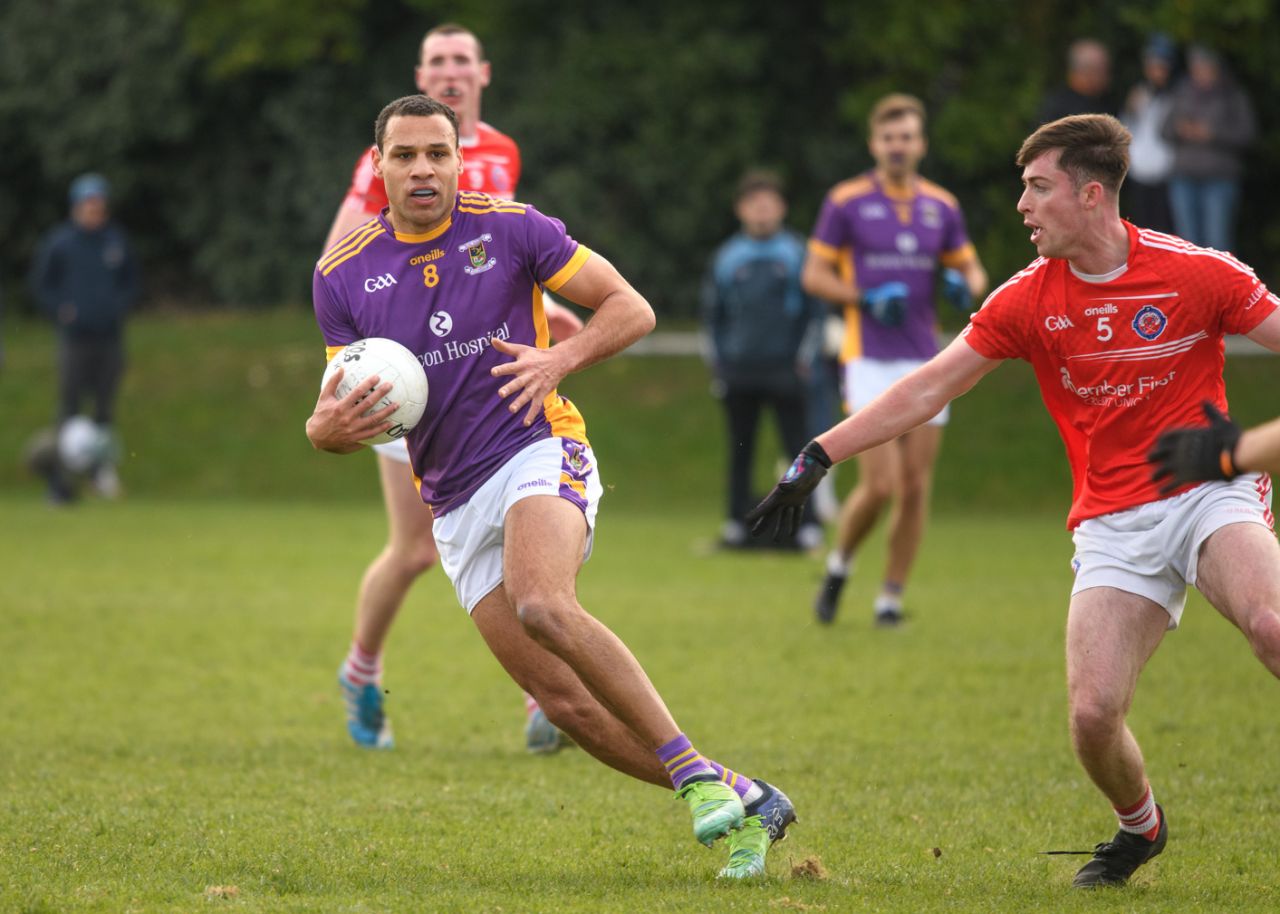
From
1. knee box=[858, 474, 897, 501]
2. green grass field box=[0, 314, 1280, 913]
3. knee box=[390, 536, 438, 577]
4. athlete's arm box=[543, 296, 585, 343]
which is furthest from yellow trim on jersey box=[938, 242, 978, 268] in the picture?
knee box=[390, 536, 438, 577]

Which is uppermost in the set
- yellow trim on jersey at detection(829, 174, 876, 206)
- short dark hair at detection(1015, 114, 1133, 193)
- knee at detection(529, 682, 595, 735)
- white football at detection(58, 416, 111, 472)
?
short dark hair at detection(1015, 114, 1133, 193)

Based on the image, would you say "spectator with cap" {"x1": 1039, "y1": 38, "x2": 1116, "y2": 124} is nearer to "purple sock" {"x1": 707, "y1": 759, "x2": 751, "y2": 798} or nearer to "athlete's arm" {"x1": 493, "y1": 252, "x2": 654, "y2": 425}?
"athlete's arm" {"x1": 493, "y1": 252, "x2": 654, "y2": 425}

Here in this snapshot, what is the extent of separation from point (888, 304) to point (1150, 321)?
5.33 m

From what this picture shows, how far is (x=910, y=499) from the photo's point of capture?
10875 mm

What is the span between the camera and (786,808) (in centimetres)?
547

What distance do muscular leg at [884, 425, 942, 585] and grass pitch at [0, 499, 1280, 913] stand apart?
0.43 meters

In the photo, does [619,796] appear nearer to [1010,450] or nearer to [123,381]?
[1010,450]

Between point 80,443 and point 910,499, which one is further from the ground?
point 910,499

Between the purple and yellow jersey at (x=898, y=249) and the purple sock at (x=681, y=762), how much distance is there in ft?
19.5

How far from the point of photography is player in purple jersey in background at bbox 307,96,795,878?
551 cm

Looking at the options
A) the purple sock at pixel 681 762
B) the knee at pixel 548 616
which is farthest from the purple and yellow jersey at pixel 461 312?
the purple sock at pixel 681 762

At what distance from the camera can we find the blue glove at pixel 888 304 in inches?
422

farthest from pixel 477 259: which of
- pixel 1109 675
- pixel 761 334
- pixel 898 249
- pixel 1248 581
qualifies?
pixel 761 334

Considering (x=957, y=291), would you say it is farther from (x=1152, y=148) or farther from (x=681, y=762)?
(x=1152, y=148)
